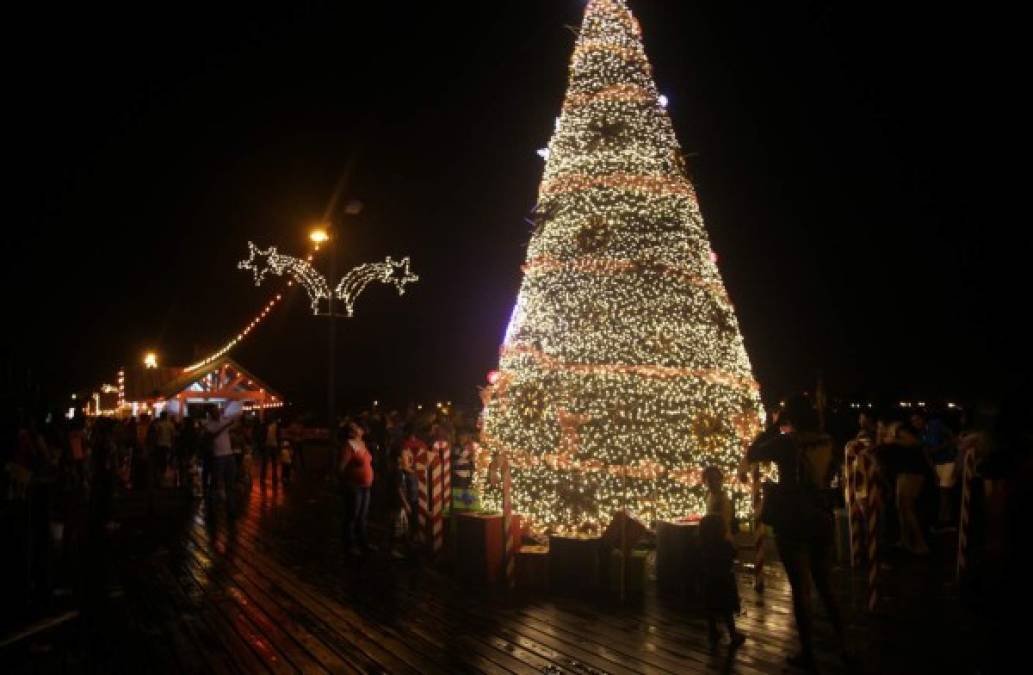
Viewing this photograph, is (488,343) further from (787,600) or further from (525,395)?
(787,600)

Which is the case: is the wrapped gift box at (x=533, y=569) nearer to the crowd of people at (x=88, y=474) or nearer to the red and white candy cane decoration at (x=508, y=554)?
the red and white candy cane decoration at (x=508, y=554)

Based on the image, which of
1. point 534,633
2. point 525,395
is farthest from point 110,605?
point 525,395

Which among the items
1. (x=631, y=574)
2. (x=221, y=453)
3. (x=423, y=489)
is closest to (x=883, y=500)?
(x=631, y=574)

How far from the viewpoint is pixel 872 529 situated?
703 cm

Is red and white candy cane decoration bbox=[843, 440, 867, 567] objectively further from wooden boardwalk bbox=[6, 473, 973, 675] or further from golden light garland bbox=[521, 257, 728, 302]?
golden light garland bbox=[521, 257, 728, 302]

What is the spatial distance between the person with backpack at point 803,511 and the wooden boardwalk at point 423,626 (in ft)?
1.30

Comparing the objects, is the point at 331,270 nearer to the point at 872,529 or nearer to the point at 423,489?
the point at 423,489

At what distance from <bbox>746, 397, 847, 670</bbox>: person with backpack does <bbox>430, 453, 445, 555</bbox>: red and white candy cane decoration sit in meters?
4.79

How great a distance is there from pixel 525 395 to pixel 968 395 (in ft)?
107

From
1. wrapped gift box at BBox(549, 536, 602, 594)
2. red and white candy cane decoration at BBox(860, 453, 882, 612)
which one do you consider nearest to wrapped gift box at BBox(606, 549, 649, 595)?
wrapped gift box at BBox(549, 536, 602, 594)

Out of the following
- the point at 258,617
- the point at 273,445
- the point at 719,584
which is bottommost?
the point at 258,617

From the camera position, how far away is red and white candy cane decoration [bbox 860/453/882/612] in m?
6.69

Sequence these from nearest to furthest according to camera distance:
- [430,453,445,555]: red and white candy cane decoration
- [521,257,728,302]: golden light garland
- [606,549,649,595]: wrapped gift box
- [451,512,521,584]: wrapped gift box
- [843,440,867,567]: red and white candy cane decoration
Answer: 1. [606,549,649,595]: wrapped gift box
2. [451,512,521,584]: wrapped gift box
3. [843,440,867,567]: red and white candy cane decoration
4. [430,453,445,555]: red and white candy cane decoration
5. [521,257,728,302]: golden light garland

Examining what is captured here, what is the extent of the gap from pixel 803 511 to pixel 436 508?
5.20 m
